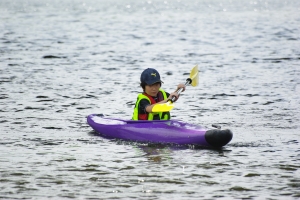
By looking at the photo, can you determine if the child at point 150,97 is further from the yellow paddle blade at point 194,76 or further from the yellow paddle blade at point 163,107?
the yellow paddle blade at point 194,76

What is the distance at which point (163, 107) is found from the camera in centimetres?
1073

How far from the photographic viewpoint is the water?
8.71m

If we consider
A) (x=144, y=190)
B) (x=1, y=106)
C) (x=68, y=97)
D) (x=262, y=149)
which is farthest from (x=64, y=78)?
(x=144, y=190)

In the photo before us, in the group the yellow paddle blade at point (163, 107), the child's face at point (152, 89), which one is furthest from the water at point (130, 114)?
the child's face at point (152, 89)

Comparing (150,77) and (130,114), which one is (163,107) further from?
(130,114)

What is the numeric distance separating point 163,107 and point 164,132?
39 centimetres

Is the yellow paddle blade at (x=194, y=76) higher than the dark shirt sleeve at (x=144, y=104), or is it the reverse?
the yellow paddle blade at (x=194, y=76)

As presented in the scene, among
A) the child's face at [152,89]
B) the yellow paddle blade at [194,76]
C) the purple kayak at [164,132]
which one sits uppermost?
the yellow paddle blade at [194,76]

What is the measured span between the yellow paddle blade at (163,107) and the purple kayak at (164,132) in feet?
0.93

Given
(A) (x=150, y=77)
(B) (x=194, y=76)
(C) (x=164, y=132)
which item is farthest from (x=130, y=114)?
(C) (x=164, y=132)

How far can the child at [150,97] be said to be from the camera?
36.1 feet

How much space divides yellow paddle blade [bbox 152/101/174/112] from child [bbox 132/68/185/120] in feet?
0.24

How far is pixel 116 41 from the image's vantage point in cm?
3412

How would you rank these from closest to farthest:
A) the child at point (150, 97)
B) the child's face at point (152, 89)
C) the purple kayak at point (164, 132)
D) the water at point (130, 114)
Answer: the water at point (130, 114)
the purple kayak at point (164, 132)
the child at point (150, 97)
the child's face at point (152, 89)
